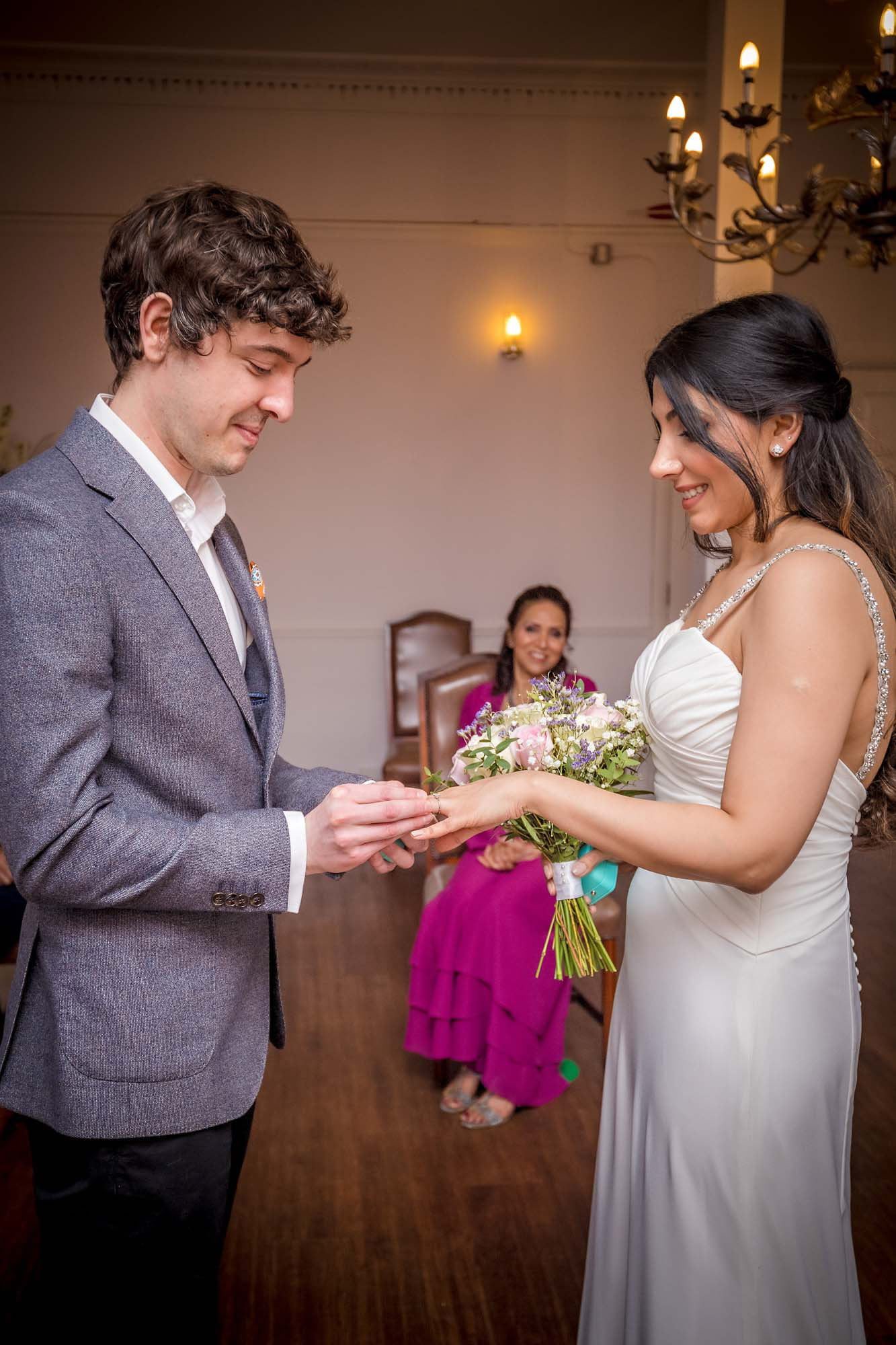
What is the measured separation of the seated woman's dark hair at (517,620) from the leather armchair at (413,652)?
250 cm

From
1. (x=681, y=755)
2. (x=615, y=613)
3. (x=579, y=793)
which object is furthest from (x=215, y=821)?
(x=615, y=613)

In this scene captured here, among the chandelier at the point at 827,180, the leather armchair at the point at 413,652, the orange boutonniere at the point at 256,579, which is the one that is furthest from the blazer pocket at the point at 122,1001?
the leather armchair at the point at 413,652

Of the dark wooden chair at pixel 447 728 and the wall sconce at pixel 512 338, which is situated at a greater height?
the wall sconce at pixel 512 338

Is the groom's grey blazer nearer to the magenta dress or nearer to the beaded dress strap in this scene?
the beaded dress strap

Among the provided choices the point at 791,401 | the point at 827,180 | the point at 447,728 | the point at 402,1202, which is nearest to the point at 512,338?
the point at 447,728

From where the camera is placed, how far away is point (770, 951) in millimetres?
1880

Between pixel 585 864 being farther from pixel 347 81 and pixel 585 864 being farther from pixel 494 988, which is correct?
pixel 347 81

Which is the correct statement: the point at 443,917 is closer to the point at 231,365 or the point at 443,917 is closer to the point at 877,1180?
the point at 877,1180

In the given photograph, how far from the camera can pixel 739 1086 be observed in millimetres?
1854

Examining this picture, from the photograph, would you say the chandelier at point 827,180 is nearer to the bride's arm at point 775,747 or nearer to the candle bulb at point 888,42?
the candle bulb at point 888,42

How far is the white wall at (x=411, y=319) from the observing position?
6.96m

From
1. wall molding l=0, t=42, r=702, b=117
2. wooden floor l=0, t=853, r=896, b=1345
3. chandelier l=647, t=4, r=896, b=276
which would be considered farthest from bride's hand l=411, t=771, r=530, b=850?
wall molding l=0, t=42, r=702, b=117

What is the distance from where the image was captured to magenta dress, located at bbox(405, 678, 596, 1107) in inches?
145

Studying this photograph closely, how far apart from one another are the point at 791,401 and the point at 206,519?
918 millimetres
